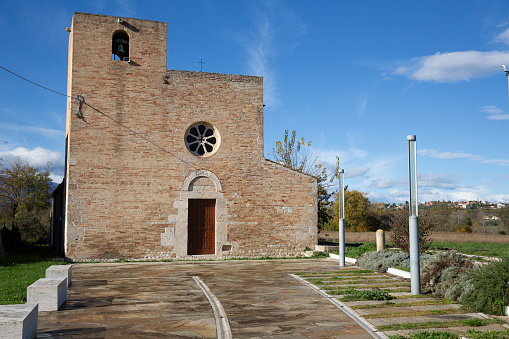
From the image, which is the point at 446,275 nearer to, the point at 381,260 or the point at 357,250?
the point at 381,260

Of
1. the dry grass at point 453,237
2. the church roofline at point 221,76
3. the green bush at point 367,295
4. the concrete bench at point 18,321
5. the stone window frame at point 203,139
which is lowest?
the dry grass at point 453,237

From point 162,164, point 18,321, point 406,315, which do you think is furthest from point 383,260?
point 18,321

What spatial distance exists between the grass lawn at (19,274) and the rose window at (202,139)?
6087 millimetres

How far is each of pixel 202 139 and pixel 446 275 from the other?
33.8 feet

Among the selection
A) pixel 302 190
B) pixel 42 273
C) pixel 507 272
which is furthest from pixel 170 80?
pixel 507 272

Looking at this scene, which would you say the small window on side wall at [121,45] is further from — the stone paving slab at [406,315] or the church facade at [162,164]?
the stone paving slab at [406,315]

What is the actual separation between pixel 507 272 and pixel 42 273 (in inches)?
426

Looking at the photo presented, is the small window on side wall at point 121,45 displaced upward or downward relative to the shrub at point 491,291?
upward

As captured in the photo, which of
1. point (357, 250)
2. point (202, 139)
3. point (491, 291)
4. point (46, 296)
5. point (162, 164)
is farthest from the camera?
point (357, 250)

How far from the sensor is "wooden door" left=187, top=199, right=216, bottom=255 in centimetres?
1580

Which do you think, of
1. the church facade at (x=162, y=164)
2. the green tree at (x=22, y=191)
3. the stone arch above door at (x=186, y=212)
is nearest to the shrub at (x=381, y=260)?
the church facade at (x=162, y=164)

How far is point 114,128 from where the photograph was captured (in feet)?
49.8

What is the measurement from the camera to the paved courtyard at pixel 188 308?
19.7ft

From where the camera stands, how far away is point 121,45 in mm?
15570
